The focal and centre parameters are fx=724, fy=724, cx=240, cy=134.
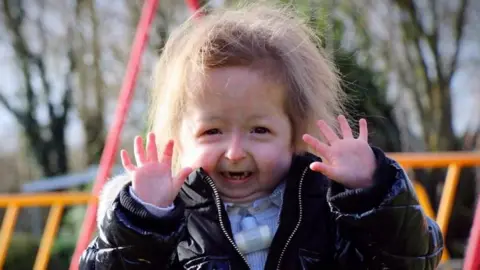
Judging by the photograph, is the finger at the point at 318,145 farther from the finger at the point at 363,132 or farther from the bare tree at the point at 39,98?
the bare tree at the point at 39,98

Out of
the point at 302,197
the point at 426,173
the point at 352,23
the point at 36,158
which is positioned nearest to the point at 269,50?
the point at 302,197

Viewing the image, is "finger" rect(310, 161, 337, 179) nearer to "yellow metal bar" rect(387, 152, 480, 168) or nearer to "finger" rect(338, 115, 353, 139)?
"finger" rect(338, 115, 353, 139)

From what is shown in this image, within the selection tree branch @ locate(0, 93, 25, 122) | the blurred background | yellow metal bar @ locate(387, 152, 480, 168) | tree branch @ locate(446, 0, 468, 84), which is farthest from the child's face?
tree branch @ locate(0, 93, 25, 122)

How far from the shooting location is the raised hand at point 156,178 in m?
1.30

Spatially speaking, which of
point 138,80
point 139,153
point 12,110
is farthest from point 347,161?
point 12,110

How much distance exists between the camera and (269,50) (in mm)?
1477

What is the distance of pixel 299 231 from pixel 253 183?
0.44 ft

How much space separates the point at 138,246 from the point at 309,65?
546 millimetres

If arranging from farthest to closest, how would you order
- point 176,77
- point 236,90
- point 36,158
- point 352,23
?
point 36,158 → point 352,23 → point 176,77 → point 236,90

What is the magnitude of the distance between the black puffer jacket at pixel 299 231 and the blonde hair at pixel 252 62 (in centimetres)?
16

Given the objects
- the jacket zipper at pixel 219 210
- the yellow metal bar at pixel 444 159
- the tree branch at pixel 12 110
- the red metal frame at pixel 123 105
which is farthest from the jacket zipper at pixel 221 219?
the tree branch at pixel 12 110

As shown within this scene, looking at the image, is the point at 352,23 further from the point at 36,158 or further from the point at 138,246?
the point at 36,158

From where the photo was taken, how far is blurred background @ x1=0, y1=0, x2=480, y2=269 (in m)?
9.44

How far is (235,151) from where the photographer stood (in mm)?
1347
